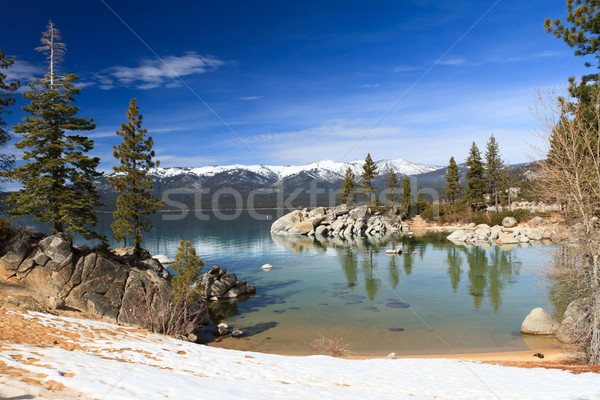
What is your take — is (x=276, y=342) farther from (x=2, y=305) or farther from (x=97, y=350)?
(x=2, y=305)

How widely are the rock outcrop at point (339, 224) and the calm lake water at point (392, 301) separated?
31.3 m

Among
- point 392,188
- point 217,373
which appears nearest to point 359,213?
point 392,188

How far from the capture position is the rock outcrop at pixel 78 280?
17.3 meters

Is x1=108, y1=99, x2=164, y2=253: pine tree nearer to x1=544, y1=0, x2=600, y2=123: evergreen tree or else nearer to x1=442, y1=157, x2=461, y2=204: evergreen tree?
x1=544, y1=0, x2=600, y2=123: evergreen tree

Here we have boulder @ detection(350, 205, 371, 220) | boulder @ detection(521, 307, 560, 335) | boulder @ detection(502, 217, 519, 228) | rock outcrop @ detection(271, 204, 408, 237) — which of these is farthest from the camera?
boulder @ detection(350, 205, 371, 220)

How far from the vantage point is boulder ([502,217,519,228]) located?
240ft

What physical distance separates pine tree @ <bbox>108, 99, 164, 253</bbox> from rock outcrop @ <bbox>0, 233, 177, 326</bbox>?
5865 mm

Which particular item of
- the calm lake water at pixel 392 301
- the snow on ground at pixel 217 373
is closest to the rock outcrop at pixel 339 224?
the calm lake water at pixel 392 301

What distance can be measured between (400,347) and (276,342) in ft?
23.6

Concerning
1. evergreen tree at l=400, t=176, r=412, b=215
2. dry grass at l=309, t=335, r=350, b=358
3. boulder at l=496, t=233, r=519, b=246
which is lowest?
dry grass at l=309, t=335, r=350, b=358

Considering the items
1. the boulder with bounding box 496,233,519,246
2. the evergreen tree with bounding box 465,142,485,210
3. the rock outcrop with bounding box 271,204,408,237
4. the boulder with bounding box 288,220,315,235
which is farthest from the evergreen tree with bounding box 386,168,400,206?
the boulder with bounding box 496,233,519,246

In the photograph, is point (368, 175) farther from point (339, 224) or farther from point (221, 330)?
point (221, 330)

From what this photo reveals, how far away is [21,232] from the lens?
18344 mm

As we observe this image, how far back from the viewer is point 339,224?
88812 millimetres
